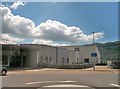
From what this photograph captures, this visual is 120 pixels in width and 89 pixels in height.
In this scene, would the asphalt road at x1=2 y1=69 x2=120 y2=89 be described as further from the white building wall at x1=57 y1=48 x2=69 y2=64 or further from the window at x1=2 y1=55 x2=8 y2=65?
the white building wall at x1=57 y1=48 x2=69 y2=64

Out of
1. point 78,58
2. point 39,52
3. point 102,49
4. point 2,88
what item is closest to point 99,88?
point 2,88

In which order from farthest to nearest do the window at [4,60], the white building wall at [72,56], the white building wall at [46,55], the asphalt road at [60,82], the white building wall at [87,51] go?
the white building wall at [87,51], the white building wall at [72,56], the white building wall at [46,55], the window at [4,60], the asphalt road at [60,82]

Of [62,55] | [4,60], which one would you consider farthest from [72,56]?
[4,60]

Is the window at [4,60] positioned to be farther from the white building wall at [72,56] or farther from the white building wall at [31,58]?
the white building wall at [72,56]

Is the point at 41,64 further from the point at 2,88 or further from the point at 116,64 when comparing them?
the point at 2,88

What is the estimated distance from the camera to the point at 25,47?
51188 millimetres

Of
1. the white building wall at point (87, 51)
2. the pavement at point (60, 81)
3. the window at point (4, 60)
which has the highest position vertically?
the white building wall at point (87, 51)

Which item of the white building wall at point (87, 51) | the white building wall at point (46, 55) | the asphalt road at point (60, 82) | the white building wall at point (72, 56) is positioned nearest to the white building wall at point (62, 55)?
the white building wall at point (46, 55)

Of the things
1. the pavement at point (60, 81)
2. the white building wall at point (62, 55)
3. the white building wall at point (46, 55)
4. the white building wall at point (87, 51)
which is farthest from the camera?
the white building wall at point (87, 51)

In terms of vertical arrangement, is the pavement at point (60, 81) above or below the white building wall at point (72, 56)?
below

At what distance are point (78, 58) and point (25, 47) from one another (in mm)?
35600

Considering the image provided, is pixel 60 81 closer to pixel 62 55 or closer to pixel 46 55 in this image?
pixel 46 55

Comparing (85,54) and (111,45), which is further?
(111,45)

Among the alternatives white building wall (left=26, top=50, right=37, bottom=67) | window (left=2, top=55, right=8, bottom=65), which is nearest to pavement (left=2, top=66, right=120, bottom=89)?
window (left=2, top=55, right=8, bottom=65)
